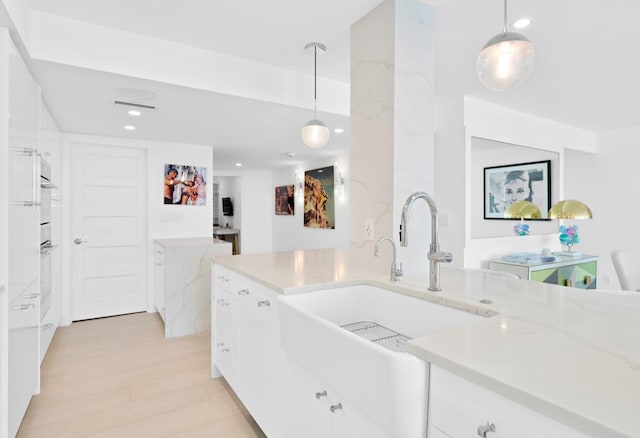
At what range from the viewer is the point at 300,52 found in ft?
8.23

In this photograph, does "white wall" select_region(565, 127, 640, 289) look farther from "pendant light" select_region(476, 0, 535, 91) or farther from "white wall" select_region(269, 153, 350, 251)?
"pendant light" select_region(476, 0, 535, 91)

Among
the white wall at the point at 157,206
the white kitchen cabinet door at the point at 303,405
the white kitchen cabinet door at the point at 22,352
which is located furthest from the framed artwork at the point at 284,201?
the white kitchen cabinet door at the point at 303,405

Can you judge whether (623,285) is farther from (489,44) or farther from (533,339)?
(533,339)

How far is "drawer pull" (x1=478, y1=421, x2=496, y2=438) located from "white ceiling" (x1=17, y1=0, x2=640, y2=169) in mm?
2006

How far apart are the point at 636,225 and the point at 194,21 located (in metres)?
5.70

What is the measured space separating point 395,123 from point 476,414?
142 cm

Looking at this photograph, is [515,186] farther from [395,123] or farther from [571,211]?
[395,123]

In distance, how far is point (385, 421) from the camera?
2.79ft

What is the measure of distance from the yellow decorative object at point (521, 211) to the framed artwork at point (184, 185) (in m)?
3.81

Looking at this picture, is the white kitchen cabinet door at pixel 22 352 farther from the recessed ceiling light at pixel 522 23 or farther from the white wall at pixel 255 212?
the white wall at pixel 255 212

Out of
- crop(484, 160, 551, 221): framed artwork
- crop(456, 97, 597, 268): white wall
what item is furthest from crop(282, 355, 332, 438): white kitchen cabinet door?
crop(484, 160, 551, 221): framed artwork

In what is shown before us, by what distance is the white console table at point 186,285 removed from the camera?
338 centimetres

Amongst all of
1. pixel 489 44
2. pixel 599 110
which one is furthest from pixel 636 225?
pixel 489 44

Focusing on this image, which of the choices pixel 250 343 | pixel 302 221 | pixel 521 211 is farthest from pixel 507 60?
pixel 302 221
